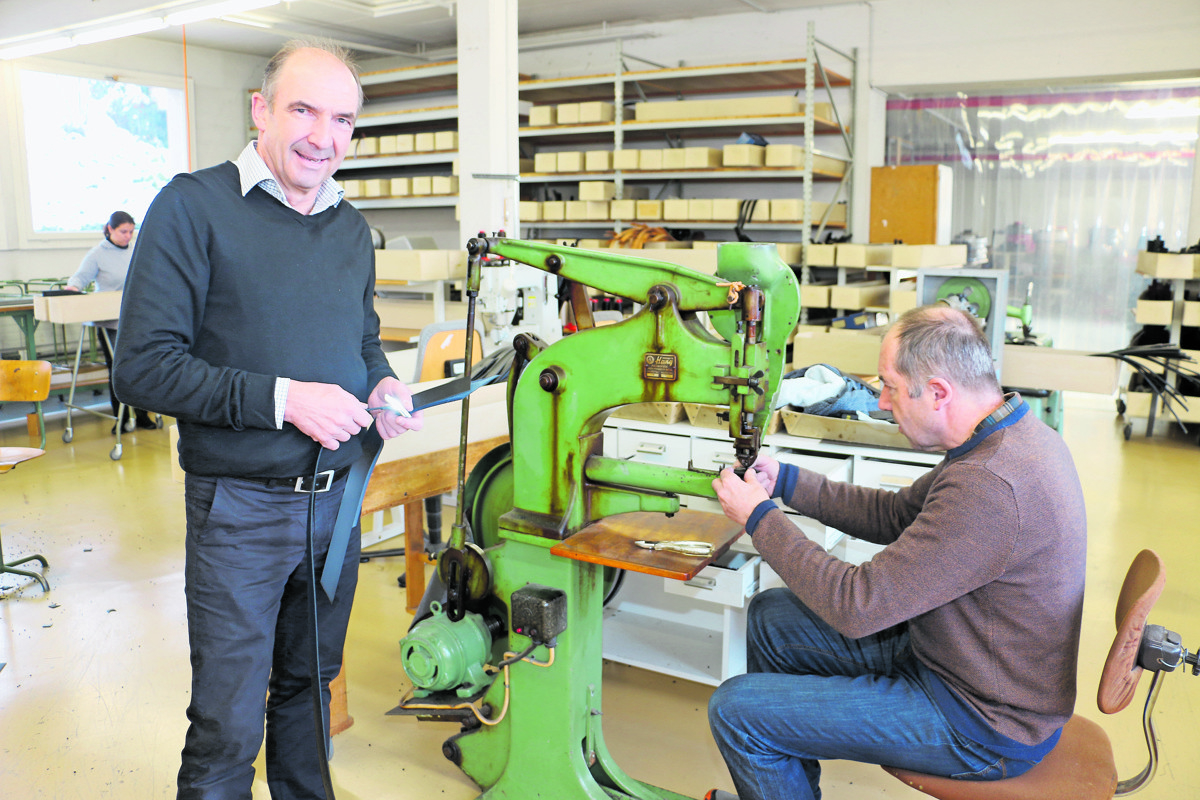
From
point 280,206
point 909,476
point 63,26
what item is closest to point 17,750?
point 280,206

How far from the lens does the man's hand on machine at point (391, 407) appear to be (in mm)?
1685

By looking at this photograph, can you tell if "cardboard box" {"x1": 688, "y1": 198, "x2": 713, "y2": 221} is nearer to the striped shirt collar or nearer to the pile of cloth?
the pile of cloth

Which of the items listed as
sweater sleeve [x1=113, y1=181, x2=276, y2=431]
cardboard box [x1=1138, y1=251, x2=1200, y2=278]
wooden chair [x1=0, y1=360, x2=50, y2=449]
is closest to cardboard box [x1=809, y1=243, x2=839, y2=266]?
cardboard box [x1=1138, y1=251, x2=1200, y2=278]

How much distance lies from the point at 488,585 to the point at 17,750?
4.84 ft

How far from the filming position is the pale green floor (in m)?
2.27

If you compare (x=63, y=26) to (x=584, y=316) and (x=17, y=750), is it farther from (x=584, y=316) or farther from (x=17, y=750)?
(x=584, y=316)

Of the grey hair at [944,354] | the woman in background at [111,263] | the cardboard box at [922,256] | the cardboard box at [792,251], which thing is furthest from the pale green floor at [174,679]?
the cardboard box at [792,251]

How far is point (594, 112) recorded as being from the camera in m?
7.05

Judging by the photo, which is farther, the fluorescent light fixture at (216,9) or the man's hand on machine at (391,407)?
the fluorescent light fixture at (216,9)

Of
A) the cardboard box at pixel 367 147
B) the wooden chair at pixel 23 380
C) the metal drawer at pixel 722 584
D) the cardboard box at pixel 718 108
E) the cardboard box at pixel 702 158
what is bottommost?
the metal drawer at pixel 722 584

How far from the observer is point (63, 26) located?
6.54 m

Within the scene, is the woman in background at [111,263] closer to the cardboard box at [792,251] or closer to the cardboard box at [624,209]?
the cardboard box at [624,209]

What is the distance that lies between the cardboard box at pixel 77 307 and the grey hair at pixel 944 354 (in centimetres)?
518

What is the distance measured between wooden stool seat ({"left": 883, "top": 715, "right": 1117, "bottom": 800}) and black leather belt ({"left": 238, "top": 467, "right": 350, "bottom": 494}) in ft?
3.73
